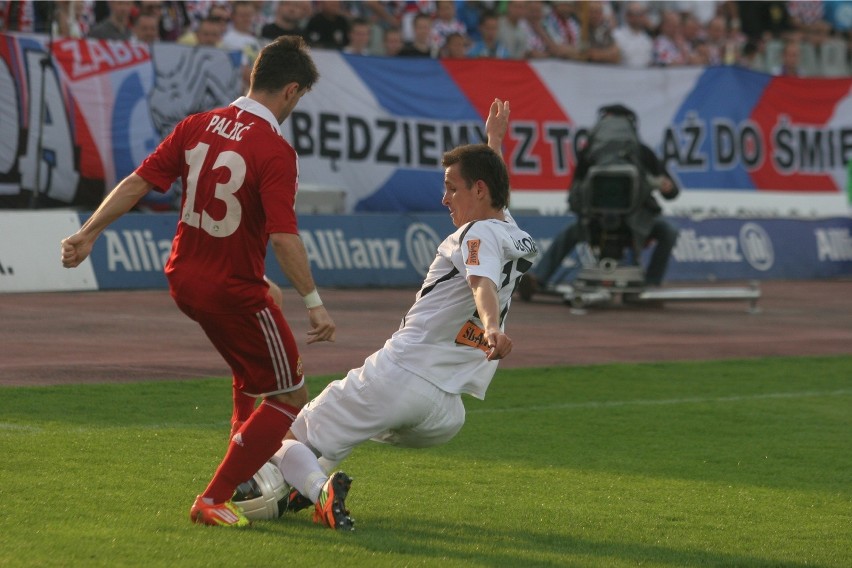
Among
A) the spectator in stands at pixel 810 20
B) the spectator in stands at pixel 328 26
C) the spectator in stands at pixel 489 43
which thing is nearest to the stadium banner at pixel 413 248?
the spectator in stands at pixel 328 26

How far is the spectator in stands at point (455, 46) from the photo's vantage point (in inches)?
823

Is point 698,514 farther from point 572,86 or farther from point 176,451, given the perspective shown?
point 572,86

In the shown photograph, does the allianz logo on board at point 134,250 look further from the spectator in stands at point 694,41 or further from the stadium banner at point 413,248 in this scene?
the spectator in stands at point 694,41

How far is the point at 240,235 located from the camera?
588cm

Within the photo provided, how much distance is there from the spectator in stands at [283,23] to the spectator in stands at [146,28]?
1.68 m

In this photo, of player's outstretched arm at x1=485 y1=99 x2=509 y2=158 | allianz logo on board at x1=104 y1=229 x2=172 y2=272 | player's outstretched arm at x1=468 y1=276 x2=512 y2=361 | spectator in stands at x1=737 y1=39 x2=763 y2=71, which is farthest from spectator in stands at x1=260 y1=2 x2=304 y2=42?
player's outstretched arm at x1=468 y1=276 x2=512 y2=361

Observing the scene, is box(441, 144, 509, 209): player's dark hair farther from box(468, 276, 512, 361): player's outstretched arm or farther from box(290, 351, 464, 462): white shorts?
box(290, 351, 464, 462): white shorts

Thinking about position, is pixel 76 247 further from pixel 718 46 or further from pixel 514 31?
pixel 718 46

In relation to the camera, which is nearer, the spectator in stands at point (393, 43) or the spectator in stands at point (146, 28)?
the spectator in stands at point (146, 28)

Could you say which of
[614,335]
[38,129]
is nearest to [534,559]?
[614,335]

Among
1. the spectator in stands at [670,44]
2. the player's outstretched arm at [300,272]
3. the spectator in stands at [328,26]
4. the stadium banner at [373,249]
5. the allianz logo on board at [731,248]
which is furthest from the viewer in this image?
the spectator in stands at [670,44]

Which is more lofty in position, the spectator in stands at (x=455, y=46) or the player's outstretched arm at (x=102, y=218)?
the player's outstretched arm at (x=102, y=218)

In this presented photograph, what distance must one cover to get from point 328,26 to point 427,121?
1.91m

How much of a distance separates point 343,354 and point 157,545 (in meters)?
6.92
